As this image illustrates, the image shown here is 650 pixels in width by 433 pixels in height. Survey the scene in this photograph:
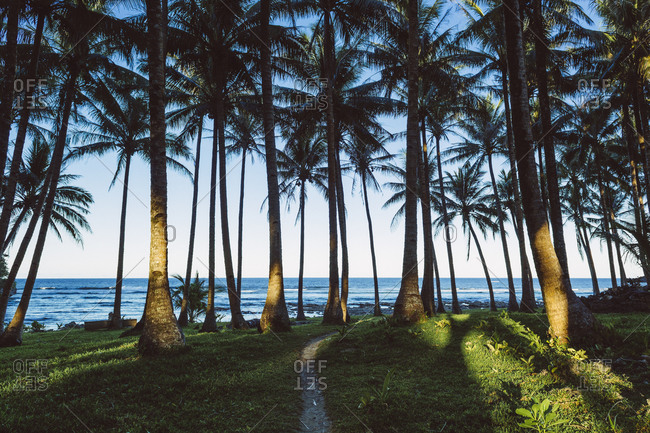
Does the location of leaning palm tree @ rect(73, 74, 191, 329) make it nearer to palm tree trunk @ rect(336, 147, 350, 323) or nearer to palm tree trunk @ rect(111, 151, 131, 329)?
palm tree trunk @ rect(111, 151, 131, 329)

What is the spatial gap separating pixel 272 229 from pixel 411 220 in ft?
14.4

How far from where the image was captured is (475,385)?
4.95 meters

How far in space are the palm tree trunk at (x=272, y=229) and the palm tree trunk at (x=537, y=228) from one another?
6800 mm

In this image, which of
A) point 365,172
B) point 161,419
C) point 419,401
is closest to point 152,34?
point 161,419

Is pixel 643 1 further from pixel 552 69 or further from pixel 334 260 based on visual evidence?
pixel 334 260

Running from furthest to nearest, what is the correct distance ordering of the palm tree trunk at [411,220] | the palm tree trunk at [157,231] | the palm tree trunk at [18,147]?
the palm tree trunk at [18,147] → the palm tree trunk at [411,220] → the palm tree trunk at [157,231]

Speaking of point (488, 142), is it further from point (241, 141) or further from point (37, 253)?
point (37, 253)

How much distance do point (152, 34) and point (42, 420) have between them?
7225 millimetres

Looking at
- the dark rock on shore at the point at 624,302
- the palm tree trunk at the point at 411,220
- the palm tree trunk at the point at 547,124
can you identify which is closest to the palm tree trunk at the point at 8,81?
the palm tree trunk at the point at 411,220

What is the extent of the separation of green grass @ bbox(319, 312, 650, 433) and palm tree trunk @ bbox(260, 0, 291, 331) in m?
3.05

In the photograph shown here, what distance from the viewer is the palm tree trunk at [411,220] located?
9.14 meters

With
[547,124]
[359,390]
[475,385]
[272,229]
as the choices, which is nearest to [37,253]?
[272,229]

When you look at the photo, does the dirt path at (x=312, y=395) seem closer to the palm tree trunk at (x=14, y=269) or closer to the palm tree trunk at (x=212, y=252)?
the palm tree trunk at (x=212, y=252)

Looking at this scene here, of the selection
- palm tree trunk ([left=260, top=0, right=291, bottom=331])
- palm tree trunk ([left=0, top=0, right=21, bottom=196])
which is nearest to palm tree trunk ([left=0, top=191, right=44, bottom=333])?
palm tree trunk ([left=0, top=0, right=21, bottom=196])
